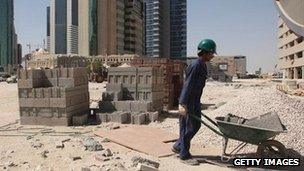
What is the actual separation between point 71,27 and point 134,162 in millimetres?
123662

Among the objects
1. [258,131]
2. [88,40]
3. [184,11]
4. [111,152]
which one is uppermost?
[184,11]

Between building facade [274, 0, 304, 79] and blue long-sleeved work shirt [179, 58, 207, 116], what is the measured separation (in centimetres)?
4562

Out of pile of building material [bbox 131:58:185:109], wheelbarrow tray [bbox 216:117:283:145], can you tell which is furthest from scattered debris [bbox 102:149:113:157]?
pile of building material [bbox 131:58:185:109]

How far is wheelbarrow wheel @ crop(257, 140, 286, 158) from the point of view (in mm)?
6285

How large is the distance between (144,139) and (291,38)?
55313 millimetres

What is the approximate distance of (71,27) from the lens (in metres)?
126

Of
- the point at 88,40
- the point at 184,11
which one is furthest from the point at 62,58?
the point at 184,11

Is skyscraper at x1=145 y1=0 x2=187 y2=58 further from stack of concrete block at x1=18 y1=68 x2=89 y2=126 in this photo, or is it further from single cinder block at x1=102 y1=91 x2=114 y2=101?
stack of concrete block at x1=18 y1=68 x2=89 y2=126

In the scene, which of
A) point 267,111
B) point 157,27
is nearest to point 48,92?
point 267,111

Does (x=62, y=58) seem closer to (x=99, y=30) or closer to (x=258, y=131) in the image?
(x=99, y=30)

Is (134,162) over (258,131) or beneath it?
beneath

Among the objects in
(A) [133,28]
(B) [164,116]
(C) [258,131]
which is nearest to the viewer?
(C) [258,131]

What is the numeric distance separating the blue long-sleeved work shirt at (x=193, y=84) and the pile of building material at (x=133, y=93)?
5.22 m

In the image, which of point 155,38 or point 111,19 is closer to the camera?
point 111,19
